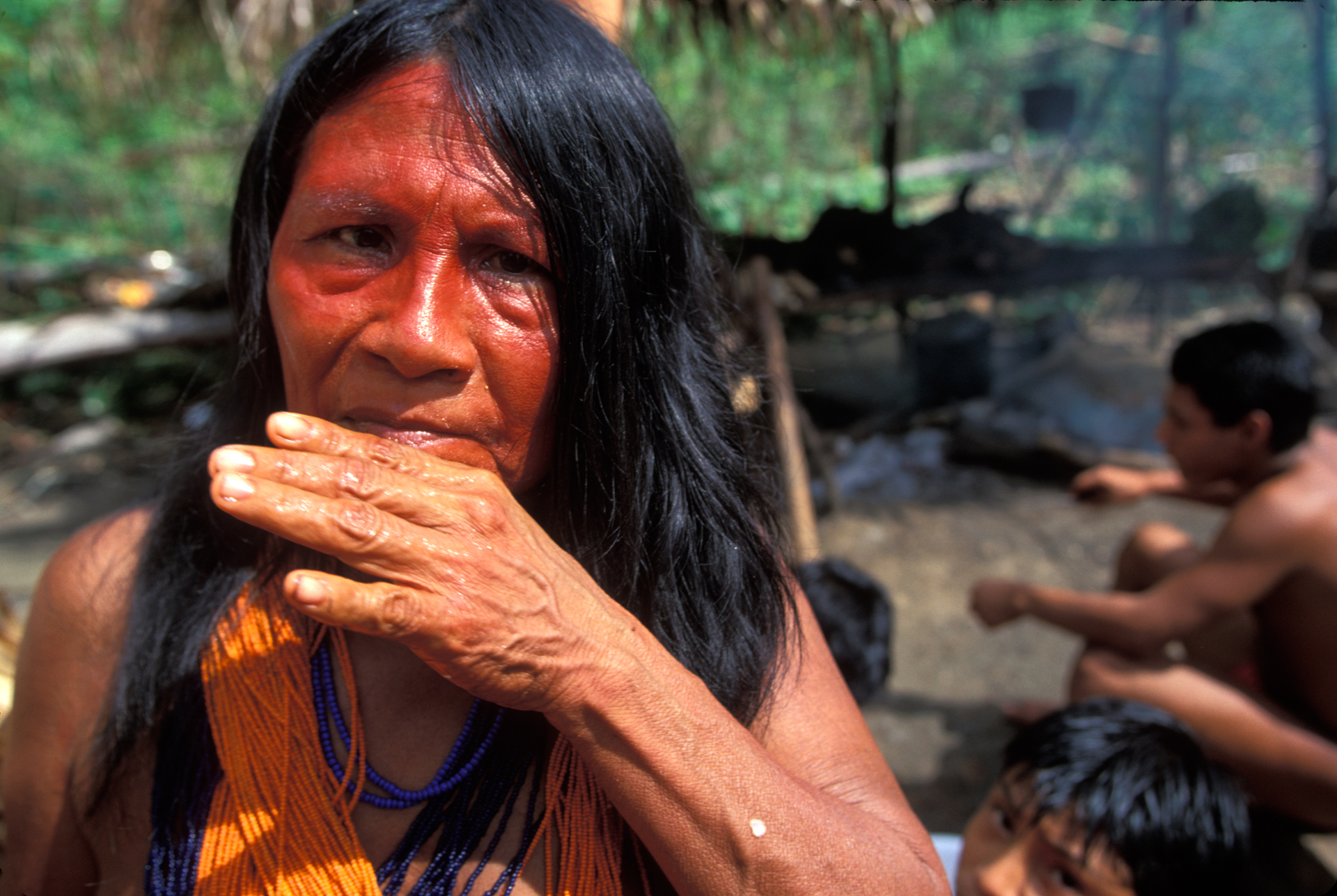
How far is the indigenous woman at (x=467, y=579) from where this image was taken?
90 centimetres

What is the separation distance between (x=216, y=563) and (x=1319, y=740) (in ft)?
9.58

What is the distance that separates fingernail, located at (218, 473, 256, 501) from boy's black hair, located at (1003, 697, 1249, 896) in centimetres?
176

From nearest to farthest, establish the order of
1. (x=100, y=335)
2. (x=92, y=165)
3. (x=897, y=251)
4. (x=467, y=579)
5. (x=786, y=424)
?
(x=467, y=579)
(x=786, y=424)
(x=100, y=335)
(x=897, y=251)
(x=92, y=165)

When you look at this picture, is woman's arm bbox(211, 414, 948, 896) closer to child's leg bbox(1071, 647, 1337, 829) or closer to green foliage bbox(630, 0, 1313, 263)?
child's leg bbox(1071, 647, 1337, 829)

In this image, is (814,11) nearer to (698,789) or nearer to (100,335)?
(698,789)

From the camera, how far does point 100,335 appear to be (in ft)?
19.2

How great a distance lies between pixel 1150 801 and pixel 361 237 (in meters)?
1.88

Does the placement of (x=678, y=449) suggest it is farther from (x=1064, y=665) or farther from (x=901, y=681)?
(x=1064, y=665)

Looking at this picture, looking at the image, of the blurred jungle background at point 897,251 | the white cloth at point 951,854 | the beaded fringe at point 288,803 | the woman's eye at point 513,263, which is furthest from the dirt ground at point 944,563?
the woman's eye at point 513,263

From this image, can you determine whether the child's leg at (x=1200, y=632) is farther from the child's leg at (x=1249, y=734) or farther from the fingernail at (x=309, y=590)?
the fingernail at (x=309, y=590)

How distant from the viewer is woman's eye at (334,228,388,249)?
1.04 metres

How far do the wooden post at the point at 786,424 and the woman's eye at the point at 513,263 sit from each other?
291 cm

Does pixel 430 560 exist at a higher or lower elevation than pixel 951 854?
higher

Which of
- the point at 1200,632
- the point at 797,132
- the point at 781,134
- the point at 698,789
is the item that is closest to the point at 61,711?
the point at 698,789
